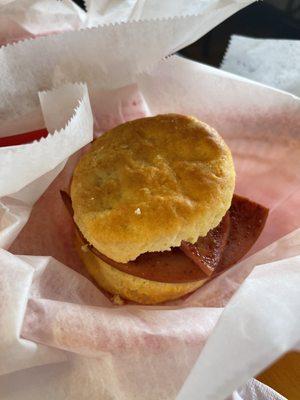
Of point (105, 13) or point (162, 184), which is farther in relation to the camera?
point (105, 13)

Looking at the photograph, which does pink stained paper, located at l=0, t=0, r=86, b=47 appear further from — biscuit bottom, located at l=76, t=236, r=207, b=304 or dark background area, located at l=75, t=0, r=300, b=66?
biscuit bottom, located at l=76, t=236, r=207, b=304

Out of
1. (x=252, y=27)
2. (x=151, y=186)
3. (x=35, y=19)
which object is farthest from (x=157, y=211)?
(x=252, y=27)

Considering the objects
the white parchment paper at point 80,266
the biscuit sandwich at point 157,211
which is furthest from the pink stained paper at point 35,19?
the biscuit sandwich at point 157,211

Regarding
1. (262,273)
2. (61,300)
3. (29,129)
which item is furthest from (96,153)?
(262,273)

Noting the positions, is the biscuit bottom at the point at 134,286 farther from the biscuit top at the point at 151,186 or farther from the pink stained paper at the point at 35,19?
the pink stained paper at the point at 35,19

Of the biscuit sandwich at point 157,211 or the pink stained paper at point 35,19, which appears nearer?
the biscuit sandwich at point 157,211

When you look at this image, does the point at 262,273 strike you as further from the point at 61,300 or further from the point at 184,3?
the point at 184,3
